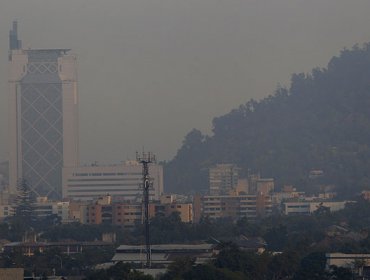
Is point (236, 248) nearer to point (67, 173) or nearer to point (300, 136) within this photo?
point (67, 173)

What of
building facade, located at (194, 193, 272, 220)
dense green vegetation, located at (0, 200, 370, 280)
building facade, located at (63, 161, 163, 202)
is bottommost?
dense green vegetation, located at (0, 200, 370, 280)

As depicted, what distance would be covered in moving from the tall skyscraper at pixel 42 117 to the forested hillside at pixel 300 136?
5951 millimetres

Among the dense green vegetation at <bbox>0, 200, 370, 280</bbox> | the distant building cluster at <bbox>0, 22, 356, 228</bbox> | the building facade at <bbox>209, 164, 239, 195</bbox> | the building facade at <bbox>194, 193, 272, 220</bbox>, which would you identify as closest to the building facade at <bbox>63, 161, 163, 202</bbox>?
the distant building cluster at <bbox>0, 22, 356, 228</bbox>

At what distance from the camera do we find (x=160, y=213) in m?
81.9

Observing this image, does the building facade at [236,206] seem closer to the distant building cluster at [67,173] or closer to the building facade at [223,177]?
the distant building cluster at [67,173]

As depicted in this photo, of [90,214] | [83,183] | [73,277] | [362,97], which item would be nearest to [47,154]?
[83,183]

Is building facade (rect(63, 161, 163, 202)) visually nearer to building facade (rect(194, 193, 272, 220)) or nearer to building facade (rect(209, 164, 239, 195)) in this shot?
building facade (rect(209, 164, 239, 195))

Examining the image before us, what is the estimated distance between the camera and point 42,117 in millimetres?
117625

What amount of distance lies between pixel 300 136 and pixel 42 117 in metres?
14.9

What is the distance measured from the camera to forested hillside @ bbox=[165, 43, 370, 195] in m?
112

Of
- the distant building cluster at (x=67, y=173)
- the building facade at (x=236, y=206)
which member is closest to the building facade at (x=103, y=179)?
the distant building cluster at (x=67, y=173)

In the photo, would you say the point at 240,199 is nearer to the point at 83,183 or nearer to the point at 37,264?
the point at 83,183

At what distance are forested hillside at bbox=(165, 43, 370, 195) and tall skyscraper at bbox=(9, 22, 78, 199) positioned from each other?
5.95 meters

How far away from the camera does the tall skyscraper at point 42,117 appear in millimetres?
114812
